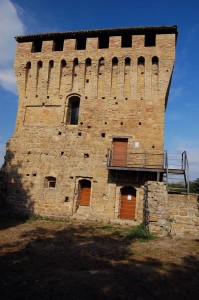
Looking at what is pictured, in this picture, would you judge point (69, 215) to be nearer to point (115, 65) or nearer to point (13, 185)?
point (13, 185)

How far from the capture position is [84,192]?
1538 centimetres

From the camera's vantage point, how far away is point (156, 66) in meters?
15.8

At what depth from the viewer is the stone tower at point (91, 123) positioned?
580 inches

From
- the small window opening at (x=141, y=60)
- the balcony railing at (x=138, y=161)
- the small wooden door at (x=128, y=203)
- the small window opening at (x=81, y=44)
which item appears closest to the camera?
the balcony railing at (x=138, y=161)

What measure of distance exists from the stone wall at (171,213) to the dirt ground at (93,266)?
0.72 metres

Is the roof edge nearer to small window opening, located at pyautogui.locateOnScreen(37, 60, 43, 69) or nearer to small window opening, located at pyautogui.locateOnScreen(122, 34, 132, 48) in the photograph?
small window opening, located at pyautogui.locateOnScreen(122, 34, 132, 48)

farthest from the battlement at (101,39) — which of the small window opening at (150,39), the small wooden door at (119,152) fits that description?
the small wooden door at (119,152)

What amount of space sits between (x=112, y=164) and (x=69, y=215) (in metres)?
3.90

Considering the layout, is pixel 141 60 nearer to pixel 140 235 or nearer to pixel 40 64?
pixel 40 64

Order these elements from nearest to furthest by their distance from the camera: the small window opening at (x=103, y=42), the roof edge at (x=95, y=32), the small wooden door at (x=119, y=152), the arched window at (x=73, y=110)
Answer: the small wooden door at (x=119, y=152)
the roof edge at (x=95, y=32)
the arched window at (x=73, y=110)
the small window opening at (x=103, y=42)

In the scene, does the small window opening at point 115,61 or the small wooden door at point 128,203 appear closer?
the small wooden door at point 128,203

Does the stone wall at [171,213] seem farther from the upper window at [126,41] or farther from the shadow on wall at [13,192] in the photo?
the upper window at [126,41]

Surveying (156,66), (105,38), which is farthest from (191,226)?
(105,38)

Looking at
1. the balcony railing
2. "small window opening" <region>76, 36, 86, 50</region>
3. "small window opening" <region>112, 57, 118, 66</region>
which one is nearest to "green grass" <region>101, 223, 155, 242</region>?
the balcony railing
